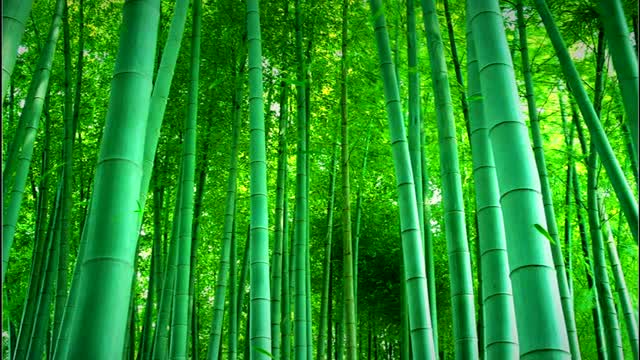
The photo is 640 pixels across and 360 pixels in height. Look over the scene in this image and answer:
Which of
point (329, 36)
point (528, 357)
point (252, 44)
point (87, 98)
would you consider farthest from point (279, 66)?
point (528, 357)

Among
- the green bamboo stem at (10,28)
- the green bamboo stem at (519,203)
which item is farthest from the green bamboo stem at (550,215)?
the green bamboo stem at (10,28)

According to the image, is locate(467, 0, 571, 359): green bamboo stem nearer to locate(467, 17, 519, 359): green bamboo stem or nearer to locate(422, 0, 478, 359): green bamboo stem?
locate(467, 17, 519, 359): green bamboo stem

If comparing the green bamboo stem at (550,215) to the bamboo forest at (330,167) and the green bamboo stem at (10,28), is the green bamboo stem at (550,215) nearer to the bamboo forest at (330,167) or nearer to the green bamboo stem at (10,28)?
the bamboo forest at (330,167)

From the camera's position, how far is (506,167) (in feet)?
5.68

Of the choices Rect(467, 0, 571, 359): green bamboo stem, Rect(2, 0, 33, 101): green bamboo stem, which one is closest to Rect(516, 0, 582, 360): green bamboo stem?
Rect(467, 0, 571, 359): green bamboo stem

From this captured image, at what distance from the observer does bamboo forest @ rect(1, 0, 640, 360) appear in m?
1.66

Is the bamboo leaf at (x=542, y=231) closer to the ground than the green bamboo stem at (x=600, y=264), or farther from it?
closer to the ground

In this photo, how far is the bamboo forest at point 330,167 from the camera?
166 centimetres

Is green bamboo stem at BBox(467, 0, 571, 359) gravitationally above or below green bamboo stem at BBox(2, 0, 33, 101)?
below

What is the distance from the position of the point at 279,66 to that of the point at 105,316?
4.87 meters

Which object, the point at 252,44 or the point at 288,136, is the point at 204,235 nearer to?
the point at 288,136

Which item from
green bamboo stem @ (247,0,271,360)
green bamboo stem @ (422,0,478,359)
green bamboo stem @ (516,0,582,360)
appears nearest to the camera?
green bamboo stem @ (247,0,271,360)

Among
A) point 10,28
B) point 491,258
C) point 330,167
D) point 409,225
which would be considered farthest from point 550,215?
point 330,167

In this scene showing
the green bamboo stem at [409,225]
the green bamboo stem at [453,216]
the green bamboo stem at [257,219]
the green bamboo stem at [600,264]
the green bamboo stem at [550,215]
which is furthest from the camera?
the green bamboo stem at [600,264]
